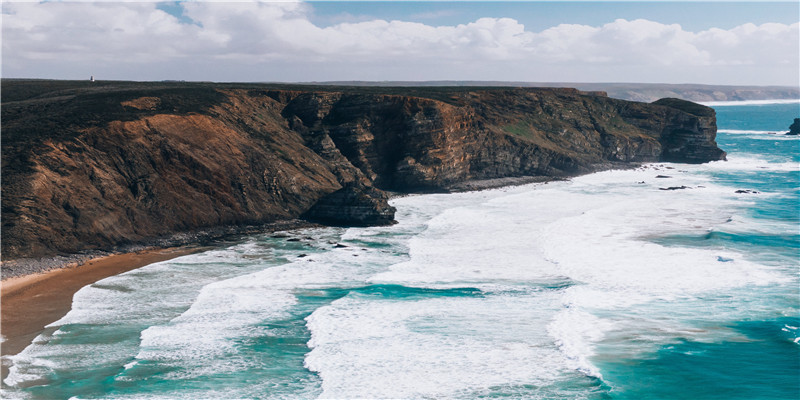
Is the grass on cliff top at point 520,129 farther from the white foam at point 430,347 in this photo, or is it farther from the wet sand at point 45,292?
the white foam at point 430,347

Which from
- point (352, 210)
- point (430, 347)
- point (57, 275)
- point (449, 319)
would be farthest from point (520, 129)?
point (430, 347)

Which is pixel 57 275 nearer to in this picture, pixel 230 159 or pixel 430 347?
pixel 230 159

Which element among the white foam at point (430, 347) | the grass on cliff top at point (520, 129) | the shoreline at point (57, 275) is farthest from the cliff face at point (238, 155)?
the white foam at point (430, 347)

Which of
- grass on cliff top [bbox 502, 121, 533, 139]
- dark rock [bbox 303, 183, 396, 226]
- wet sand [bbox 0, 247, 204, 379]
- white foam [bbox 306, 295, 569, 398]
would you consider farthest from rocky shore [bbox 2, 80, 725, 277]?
white foam [bbox 306, 295, 569, 398]

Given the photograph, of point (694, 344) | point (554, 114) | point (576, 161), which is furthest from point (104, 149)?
point (554, 114)

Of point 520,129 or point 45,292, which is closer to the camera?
point 45,292

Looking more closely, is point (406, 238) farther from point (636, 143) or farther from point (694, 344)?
point (636, 143)

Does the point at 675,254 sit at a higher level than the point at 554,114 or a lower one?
lower
